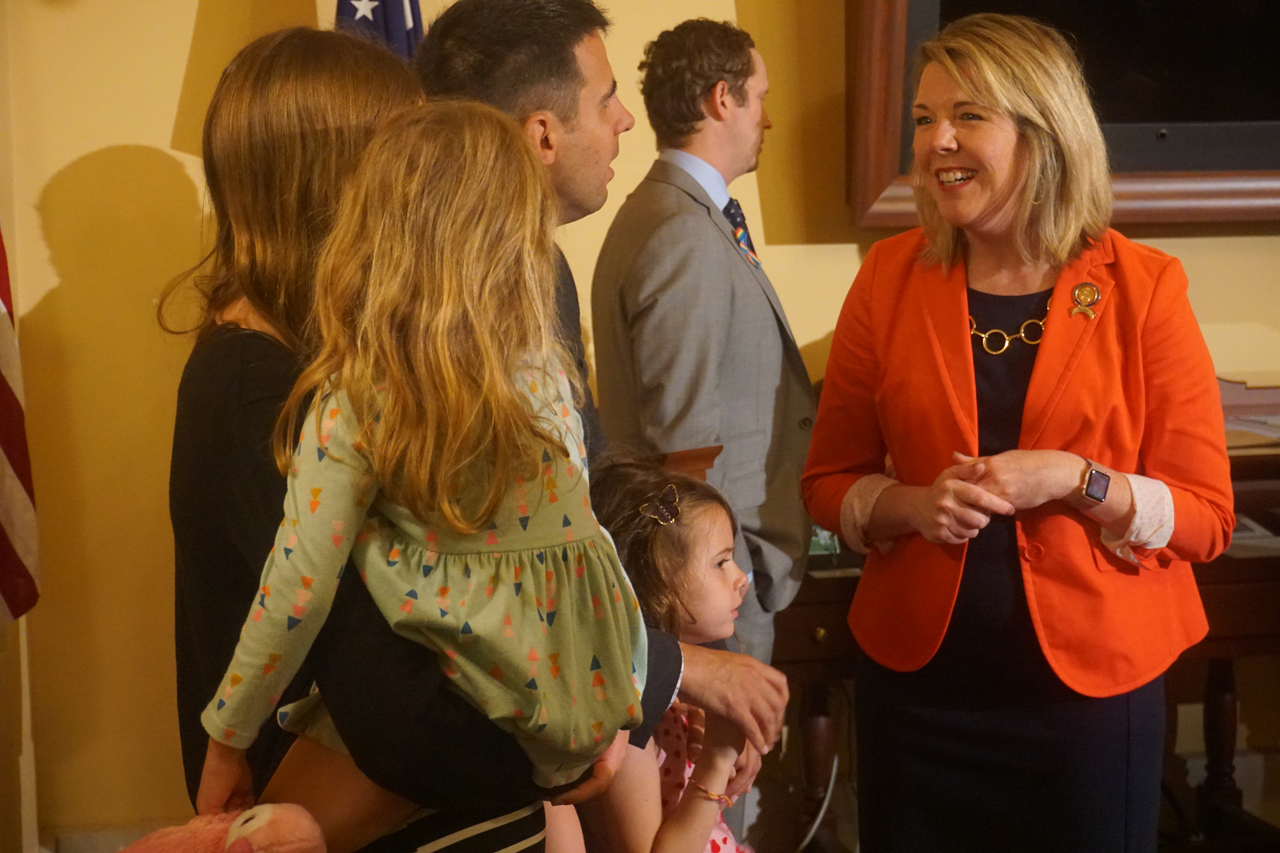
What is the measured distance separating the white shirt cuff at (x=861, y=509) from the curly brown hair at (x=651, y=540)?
0.33 m

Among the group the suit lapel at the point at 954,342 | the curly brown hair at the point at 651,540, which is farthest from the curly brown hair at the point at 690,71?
the curly brown hair at the point at 651,540

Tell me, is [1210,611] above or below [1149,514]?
below

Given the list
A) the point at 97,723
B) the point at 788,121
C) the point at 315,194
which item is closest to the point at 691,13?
the point at 788,121

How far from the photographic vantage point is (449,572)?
3.53 feet

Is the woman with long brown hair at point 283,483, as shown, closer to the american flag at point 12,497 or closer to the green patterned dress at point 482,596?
the green patterned dress at point 482,596

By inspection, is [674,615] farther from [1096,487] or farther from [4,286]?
[4,286]

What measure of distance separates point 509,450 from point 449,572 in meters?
0.14

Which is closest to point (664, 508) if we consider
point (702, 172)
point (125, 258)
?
point (702, 172)

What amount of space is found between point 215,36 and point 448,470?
194cm

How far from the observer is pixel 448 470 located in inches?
41.1

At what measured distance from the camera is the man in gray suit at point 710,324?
83.4 inches

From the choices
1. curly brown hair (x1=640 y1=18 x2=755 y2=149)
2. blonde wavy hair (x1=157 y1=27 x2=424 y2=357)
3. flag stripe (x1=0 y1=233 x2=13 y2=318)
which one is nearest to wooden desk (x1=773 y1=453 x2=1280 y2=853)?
curly brown hair (x1=640 y1=18 x2=755 y2=149)

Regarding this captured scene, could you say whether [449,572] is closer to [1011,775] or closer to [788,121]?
[1011,775]

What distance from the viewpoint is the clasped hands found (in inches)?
61.2
